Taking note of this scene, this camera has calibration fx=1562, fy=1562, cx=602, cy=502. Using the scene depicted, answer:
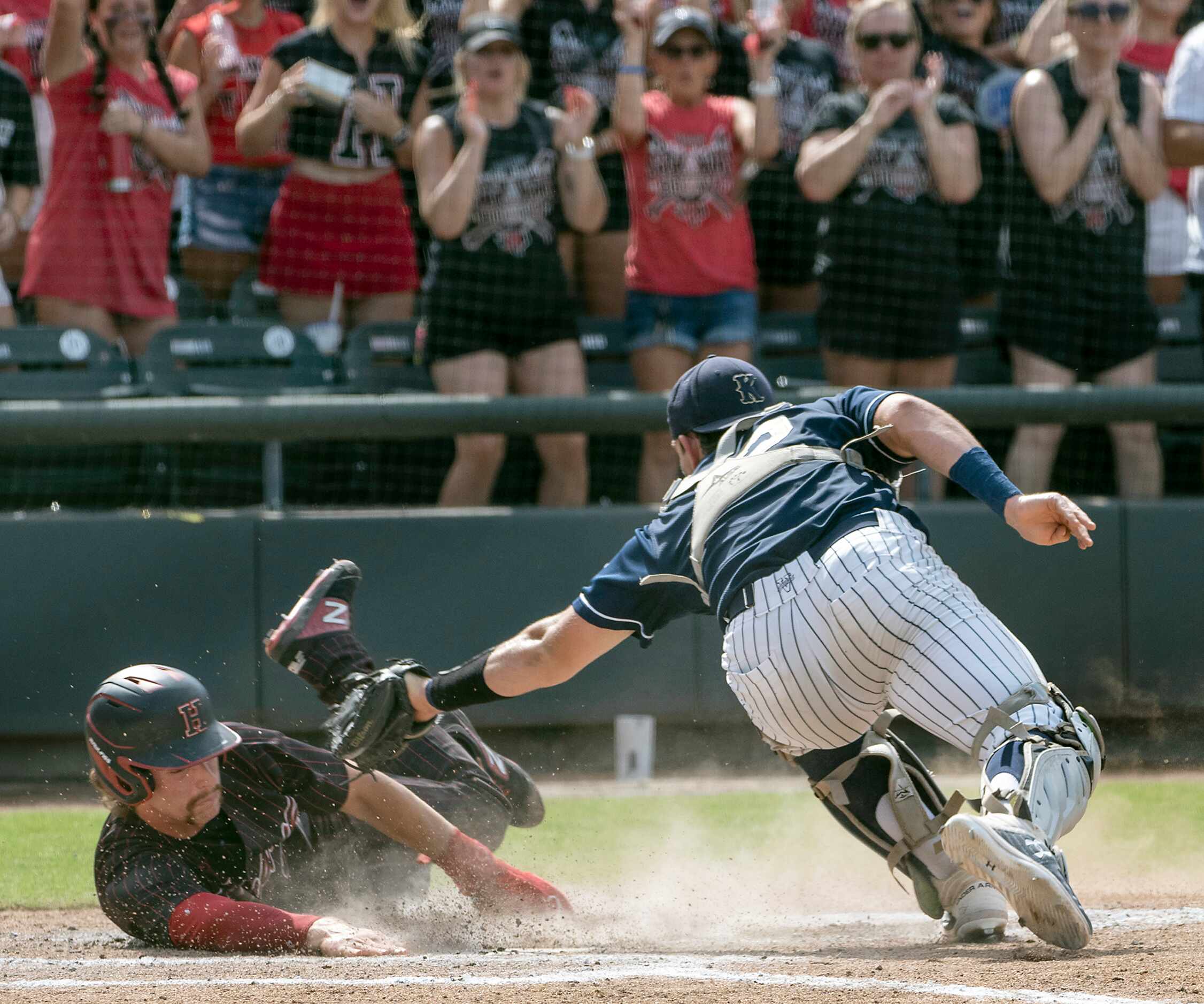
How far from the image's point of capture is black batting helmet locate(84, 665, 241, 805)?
373cm

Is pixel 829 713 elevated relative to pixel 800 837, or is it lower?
elevated

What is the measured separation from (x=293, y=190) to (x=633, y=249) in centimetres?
155

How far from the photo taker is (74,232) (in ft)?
22.1

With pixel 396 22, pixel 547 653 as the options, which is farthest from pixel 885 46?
pixel 547 653

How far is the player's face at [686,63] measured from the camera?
6.83 metres

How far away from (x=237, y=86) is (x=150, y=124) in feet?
2.10

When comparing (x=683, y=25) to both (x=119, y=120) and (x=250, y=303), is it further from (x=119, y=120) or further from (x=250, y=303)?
(x=119, y=120)

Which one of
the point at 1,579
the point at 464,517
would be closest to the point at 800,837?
the point at 464,517

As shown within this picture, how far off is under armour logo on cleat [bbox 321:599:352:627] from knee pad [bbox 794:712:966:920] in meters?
1.46

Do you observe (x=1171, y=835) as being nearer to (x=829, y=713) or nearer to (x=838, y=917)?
(x=838, y=917)

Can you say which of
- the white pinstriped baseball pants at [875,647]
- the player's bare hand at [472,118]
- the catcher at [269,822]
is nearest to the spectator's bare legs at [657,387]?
the player's bare hand at [472,118]

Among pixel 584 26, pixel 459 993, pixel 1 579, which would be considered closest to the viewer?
pixel 459 993

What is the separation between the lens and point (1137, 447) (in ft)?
23.2

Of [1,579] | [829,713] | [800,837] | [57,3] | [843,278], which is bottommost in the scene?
[800,837]
